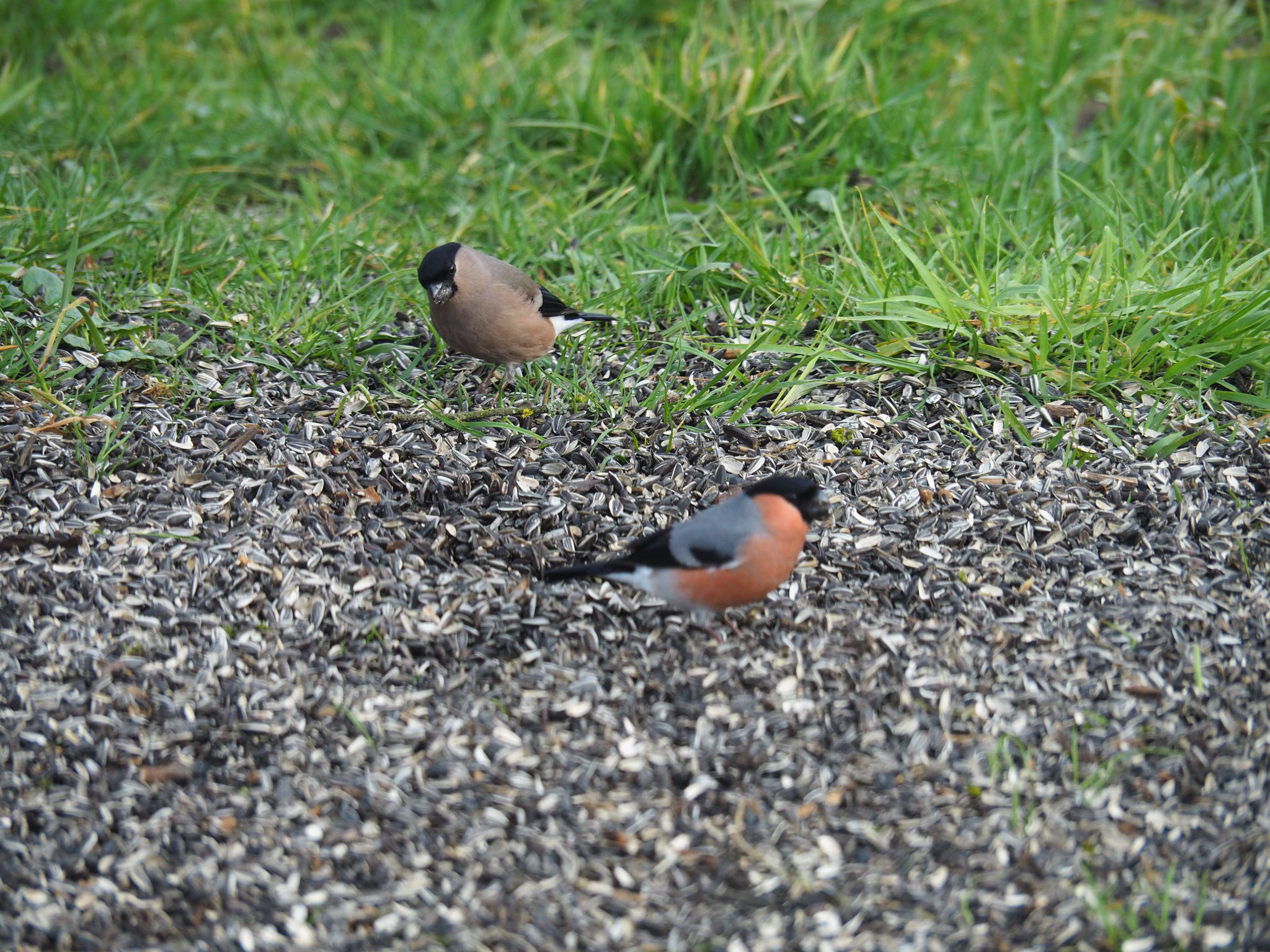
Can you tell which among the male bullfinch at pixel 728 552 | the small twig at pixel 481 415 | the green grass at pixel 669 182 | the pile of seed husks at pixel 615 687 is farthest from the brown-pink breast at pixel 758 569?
the small twig at pixel 481 415

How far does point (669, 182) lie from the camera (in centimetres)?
548

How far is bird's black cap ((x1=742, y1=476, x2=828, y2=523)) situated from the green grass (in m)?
0.92

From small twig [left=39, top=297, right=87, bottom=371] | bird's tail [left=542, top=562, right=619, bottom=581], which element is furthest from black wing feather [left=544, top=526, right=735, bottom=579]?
small twig [left=39, top=297, right=87, bottom=371]

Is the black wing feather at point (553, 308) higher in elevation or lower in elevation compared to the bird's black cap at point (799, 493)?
lower

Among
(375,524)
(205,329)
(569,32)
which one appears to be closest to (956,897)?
(375,524)

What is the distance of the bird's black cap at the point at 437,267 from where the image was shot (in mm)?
3955

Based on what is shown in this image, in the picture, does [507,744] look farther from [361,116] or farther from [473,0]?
[473,0]

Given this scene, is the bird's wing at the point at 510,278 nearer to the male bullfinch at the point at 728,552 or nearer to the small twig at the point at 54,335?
the male bullfinch at the point at 728,552

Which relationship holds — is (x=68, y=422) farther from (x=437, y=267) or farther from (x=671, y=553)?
(x=671, y=553)

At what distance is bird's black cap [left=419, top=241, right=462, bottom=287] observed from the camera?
13.0ft

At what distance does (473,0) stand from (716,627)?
5423mm

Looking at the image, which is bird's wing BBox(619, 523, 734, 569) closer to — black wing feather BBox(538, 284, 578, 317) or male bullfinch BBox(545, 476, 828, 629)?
male bullfinch BBox(545, 476, 828, 629)

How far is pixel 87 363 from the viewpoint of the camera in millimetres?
4043

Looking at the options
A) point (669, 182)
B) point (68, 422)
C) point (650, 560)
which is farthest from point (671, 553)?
point (669, 182)
